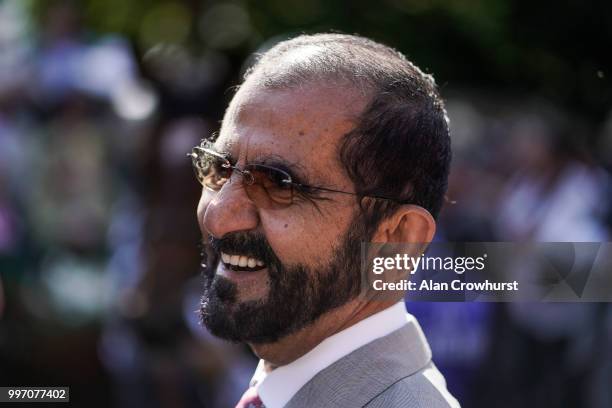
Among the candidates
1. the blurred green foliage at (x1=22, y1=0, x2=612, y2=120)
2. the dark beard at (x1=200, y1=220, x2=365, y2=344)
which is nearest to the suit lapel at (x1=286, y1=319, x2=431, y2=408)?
the dark beard at (x1=200, y1=220, x2=365, y2=344)

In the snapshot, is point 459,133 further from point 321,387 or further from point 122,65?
point 321,387

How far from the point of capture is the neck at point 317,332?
2441mm

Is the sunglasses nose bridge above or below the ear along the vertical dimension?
above

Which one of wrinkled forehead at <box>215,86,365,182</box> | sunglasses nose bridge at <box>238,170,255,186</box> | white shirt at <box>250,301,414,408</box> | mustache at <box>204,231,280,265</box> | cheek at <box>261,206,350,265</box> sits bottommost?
white shirt at <box>250,301,414,408</box>

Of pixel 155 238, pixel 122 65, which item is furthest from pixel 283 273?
pixel 122 65

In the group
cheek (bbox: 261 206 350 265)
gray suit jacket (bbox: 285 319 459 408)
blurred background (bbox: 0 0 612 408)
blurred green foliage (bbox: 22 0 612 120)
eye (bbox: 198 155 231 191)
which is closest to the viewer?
gray suit jacket (bbox: 285 319 459 408)

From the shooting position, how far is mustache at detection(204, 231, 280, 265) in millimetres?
2389

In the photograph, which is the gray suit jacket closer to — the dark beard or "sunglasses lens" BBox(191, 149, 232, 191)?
the dark beard

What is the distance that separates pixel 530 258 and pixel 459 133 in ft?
14.3

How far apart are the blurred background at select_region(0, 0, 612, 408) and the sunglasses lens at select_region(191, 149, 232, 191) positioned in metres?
2.38

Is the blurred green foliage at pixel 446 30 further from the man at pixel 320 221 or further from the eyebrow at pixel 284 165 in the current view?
the eyebrow at pixel 284 165

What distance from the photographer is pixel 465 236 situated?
596cm

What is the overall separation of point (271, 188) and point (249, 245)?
0.46 feet

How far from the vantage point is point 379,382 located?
2320 millimetres
